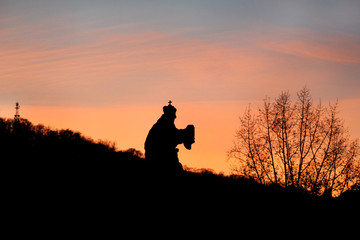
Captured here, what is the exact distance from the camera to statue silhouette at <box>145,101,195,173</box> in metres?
14.0

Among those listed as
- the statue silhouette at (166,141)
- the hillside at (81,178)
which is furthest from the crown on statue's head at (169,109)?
the hillside at (81,178)

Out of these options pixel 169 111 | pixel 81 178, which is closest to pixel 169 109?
pixel 169 111

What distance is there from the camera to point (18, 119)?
112 feet

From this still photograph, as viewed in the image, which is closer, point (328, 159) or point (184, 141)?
point (184, 141)

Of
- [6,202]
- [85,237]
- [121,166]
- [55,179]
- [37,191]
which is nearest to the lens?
[85,237]

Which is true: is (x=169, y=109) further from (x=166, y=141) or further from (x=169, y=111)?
(x=166, y=141)

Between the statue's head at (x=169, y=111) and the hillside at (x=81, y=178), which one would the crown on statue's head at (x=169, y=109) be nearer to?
the statue's head at (x=169, y=111)

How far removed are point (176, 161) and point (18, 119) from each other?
2391 centimetres

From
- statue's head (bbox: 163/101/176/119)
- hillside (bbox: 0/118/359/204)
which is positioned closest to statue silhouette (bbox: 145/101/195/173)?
statue's head (bbox: 163/101/176/119)

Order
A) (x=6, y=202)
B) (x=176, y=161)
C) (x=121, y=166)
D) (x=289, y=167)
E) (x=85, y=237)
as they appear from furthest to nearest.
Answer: (x=289, y=167)
(x=121, y=166)
(x=6, y=202)
(x=176, y=161)
(x=85, y=237)

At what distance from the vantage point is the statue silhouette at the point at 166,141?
1405 cm

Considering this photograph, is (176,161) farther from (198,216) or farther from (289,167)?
(289,167)

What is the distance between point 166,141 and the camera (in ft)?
46.2

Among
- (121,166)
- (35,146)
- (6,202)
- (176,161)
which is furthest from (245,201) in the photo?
(35,146)
